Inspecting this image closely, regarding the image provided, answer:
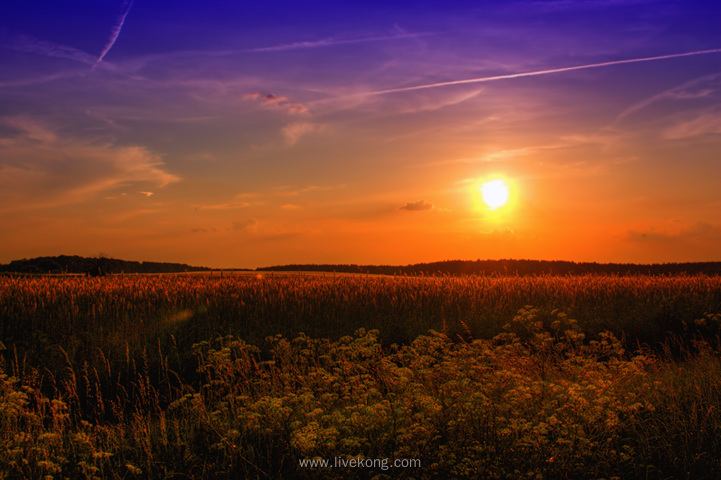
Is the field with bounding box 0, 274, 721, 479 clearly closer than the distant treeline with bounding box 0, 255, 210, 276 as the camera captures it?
Yes

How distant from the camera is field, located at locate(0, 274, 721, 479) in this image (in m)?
5.12

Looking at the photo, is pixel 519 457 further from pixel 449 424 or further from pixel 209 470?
pixel 209 470

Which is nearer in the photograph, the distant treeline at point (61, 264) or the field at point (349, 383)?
the field at point (349, 383)

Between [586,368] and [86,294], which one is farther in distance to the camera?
[86,294]

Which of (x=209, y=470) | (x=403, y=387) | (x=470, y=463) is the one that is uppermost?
(x=403, y=387)

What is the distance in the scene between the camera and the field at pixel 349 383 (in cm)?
512

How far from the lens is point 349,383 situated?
7.80 meters

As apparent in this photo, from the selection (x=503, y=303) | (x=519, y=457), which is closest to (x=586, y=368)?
(x=519, y=457)

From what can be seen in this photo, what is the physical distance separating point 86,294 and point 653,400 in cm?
1355

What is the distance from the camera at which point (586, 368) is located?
8320 mm

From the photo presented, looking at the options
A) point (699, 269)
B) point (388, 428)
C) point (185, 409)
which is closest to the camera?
point (388, 428)

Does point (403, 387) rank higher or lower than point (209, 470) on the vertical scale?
higher

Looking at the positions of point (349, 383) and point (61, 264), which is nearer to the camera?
point (349, 383)

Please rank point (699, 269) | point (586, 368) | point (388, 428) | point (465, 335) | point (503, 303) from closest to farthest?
point (388, 428)
point (586, 368)
point (465, 335)
point (503, 303)
point (699, 269)
